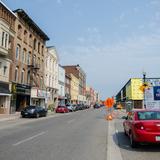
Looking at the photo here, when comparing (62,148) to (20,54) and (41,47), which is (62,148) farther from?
(41,47)

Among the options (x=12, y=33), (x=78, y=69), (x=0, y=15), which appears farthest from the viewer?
(x=78, y=69)

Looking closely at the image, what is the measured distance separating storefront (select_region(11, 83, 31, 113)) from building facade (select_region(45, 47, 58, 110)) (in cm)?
1023

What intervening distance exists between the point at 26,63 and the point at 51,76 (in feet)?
52.3

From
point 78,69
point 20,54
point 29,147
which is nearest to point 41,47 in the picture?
point 20,54

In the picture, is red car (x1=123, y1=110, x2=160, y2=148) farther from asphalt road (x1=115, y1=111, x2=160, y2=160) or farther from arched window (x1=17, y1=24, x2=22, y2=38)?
arched window (x1=17, y1=24, x2=22, y2=38)

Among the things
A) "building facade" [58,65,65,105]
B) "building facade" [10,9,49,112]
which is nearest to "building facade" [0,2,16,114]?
"building facade" [10,9,49,112]

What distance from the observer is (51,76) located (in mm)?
56125

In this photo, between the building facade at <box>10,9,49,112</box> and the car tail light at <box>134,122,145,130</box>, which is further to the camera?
the building facade at <box>10,9,49,112</box>

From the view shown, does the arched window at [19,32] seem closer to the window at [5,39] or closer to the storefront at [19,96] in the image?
the window at [5,39]

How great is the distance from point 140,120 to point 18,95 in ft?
100

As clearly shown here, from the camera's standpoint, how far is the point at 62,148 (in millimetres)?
9117

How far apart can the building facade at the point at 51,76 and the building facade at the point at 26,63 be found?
4423 millimetres

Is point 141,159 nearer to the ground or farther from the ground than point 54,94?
nearer to the ground

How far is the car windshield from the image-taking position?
952 centimetres
